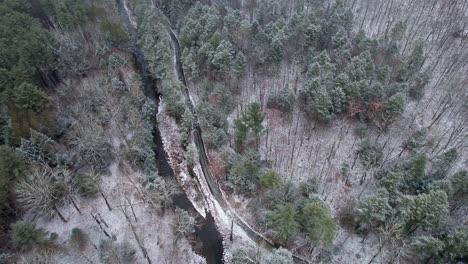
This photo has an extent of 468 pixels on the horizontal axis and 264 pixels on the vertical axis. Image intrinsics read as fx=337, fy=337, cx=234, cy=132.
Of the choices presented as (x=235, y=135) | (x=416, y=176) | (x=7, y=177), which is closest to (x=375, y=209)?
(x=416, y=176)

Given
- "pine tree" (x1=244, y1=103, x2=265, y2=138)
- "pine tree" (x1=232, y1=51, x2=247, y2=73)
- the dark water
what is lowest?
the dark water

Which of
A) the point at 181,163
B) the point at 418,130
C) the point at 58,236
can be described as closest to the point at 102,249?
the point at 58,236

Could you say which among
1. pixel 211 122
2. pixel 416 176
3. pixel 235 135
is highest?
pixel 211 122

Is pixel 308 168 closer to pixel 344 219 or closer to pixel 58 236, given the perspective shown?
pixel 344 219

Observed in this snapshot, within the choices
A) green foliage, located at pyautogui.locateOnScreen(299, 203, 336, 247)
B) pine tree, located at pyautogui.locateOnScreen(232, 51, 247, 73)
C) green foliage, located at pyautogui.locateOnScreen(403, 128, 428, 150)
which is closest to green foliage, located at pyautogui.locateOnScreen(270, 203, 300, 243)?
green foliage, located at pyautogui.locateOnScreen(299, 203, 336, 247)

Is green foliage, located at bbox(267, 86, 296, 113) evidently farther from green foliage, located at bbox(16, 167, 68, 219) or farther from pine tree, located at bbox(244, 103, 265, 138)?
green foliage, located at bbox(16, 167, 68, 219)

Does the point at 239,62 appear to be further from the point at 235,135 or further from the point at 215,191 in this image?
the point at 215,191
